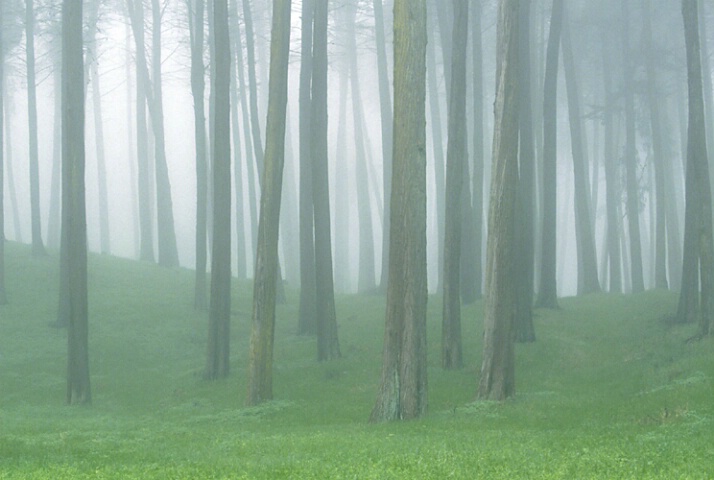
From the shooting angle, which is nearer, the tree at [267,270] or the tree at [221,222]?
the tree at [267,270]

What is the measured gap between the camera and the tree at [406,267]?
1521cm

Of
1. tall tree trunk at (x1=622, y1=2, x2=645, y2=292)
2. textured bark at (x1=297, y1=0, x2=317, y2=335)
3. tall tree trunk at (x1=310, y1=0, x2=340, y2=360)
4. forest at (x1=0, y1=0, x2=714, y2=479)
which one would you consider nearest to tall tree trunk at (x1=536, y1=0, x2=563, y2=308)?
forest at (x1=0, y1=0, x2=714, y2=479)

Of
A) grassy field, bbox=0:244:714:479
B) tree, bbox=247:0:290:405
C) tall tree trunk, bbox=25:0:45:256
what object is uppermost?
tall tree trunk, bbox=25:0:45:256

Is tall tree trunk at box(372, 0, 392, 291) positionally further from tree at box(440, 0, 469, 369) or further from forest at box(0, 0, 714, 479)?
tree at box(440, 0, 469, 369)

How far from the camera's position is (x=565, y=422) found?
1402 cm

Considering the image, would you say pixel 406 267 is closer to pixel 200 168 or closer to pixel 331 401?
pixel 331 401

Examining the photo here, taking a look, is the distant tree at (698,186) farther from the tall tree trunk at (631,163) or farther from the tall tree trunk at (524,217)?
the tall tree trunk at (631,163)

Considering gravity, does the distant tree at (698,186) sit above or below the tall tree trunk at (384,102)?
below

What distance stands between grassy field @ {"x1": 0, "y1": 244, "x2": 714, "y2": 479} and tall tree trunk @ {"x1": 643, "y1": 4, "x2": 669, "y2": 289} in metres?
3.56

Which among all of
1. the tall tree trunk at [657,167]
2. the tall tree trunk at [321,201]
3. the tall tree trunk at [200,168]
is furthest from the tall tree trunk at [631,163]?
the tall tree trunk at [321,201]

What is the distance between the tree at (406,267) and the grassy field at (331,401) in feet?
2.04

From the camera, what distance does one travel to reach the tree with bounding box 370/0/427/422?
49.9 ft

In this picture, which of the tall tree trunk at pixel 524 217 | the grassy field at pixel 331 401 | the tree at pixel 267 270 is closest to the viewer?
the grassy field at pixel 331 401

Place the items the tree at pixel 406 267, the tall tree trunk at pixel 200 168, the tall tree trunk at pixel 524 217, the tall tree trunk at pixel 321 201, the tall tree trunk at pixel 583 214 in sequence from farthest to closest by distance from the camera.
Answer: the tall tree trunk at pixel 583 214, the tall tree trunk at pixel 200 168, the tall tree trunk at pixel 524 217, the tall tree trunk at pixel 321 201, the tree at pixel 406 267
